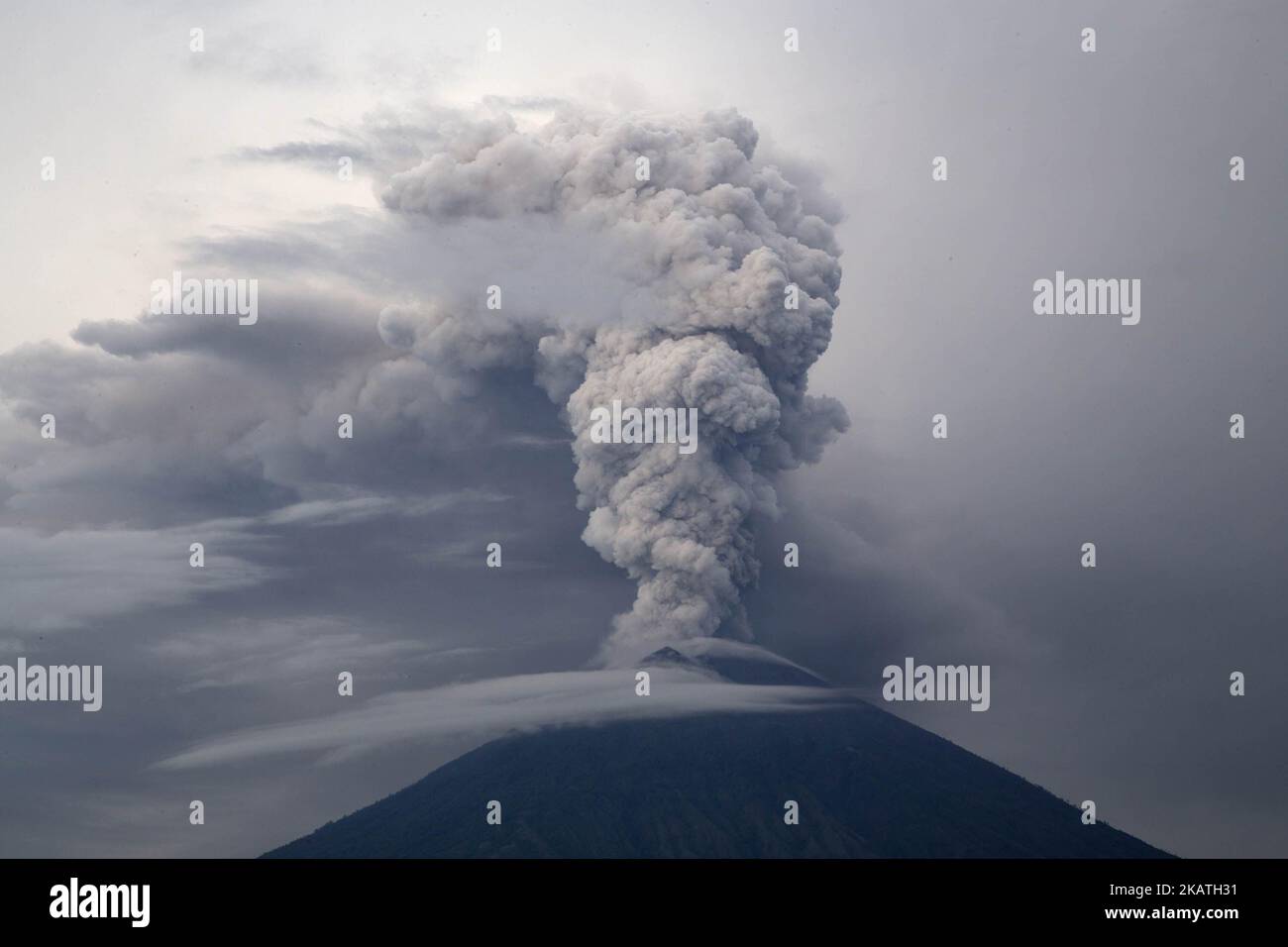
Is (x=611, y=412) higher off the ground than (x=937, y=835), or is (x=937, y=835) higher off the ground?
(x=611, y=412)

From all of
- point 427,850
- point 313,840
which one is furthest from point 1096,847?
point 313,840

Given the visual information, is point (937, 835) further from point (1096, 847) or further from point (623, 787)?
point (623, 787)

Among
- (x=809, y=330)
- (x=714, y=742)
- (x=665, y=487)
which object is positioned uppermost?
(x=809, y=330)

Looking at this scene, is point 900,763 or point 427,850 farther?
point 900,763

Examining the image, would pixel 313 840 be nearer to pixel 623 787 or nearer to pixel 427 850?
pixel 427 850

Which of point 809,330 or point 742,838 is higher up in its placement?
point 809,330
